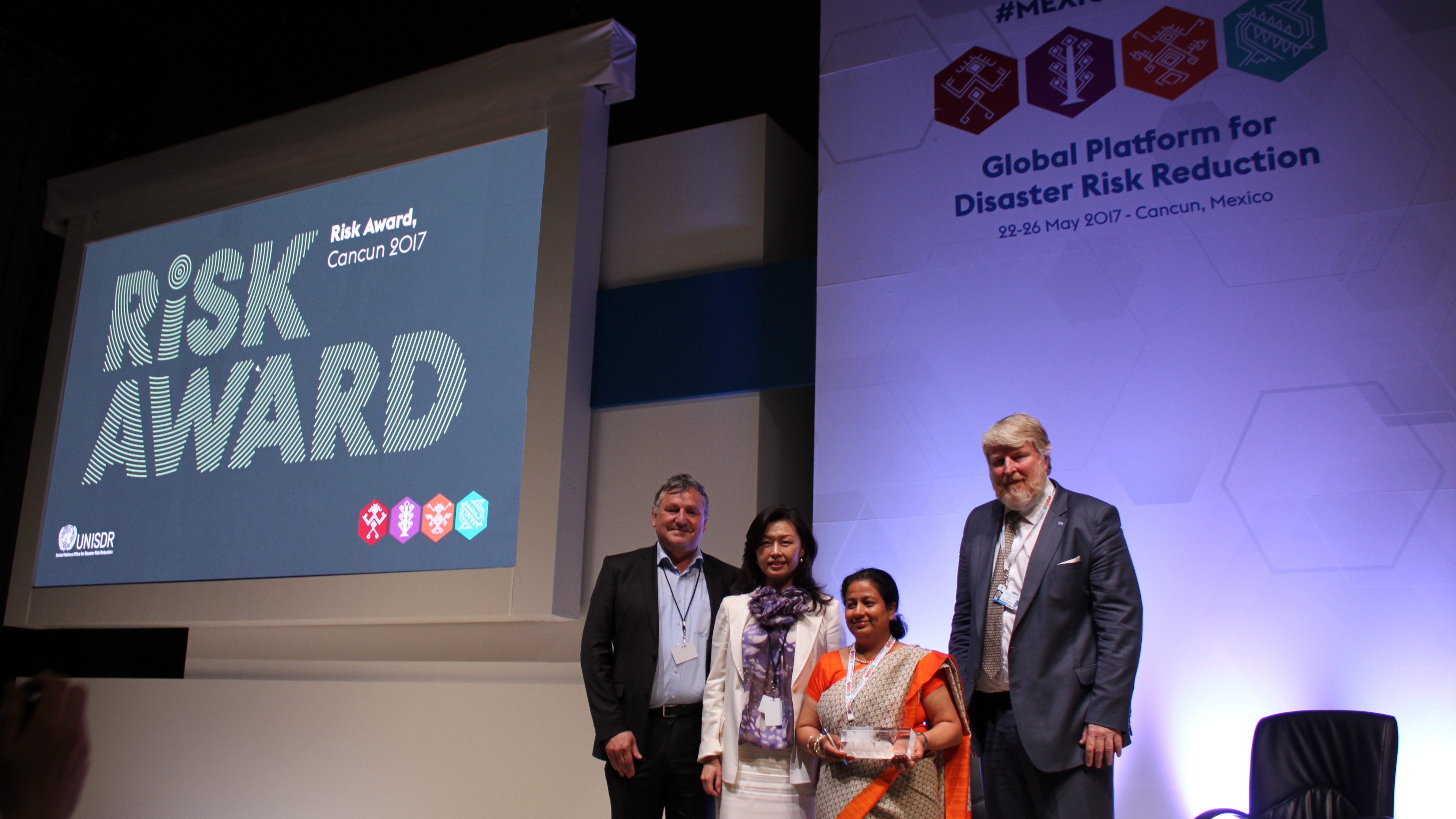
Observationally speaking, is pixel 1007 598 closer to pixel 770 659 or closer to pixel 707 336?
pixel 770 659

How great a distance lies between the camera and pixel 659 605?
2742 mm

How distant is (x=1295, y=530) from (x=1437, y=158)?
1108 millimetres

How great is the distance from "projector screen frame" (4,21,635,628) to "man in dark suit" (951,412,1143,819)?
74.7 inches

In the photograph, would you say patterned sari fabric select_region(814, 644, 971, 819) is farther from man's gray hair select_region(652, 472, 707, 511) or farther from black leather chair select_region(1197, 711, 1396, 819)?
black leather chair select_region(1197, 711, 1396, 819)

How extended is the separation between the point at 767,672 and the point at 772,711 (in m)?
0.09

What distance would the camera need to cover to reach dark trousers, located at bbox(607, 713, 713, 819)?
2582 millimetres

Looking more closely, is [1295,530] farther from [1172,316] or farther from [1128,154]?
[1128,154]

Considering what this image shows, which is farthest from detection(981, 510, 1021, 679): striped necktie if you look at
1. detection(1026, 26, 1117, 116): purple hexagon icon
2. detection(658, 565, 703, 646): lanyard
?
detection(1026, 26, 1117, 116): purple hexagon icon

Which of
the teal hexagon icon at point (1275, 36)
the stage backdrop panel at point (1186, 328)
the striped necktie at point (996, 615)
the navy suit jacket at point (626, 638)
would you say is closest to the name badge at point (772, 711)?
the navy suit jacket at point (626, 638)

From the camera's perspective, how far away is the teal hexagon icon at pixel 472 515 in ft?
13.0

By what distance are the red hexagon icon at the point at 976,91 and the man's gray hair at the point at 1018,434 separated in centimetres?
156

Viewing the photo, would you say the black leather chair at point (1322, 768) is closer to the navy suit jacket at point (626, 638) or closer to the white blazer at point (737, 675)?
the white blazer at point (737, 675)

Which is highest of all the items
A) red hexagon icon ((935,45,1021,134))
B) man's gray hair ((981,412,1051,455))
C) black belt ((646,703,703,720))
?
red hexagon icon ((935,45,1021,134))

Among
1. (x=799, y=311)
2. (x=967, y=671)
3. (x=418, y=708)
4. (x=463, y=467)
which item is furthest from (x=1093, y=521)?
(x=418, y=708)
